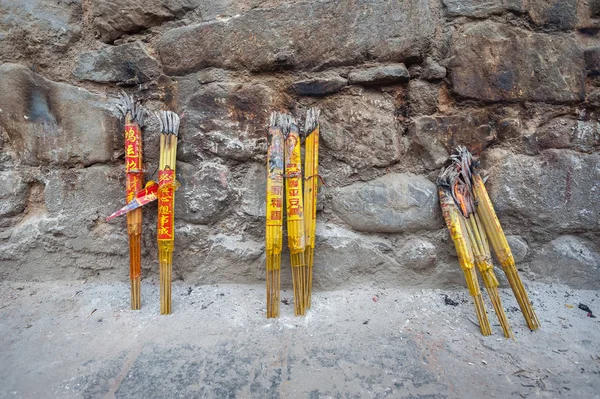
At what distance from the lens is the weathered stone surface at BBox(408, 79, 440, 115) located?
1.31m

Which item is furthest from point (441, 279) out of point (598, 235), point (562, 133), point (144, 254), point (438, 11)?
point (144, 254)

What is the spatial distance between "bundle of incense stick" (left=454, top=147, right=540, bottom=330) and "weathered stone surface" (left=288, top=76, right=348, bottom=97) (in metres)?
0.54

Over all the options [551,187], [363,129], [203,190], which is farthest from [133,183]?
[551,187]

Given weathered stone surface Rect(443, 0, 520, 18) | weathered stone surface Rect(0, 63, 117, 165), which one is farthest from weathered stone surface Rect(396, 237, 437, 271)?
weathered stone surface Rect(0, 63, 117, 165)

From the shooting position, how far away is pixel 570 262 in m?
1.32

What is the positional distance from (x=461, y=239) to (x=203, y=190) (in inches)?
40.7

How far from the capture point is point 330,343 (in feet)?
3.62

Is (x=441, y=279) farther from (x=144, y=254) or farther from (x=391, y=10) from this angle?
(x=144, y=254)

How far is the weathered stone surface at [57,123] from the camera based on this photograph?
1.39 metres

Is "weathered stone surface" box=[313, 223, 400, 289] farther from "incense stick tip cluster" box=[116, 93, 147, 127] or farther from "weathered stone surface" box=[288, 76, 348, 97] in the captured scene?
"incense stick tip cluster" box=[116, 93, 147, 127]

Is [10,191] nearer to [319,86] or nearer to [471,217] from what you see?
[319,86]

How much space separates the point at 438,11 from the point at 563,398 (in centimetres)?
136

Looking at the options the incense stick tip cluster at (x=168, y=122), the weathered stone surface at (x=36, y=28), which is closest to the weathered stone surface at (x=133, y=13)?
the weathered stone surface at (x=36, y=28)

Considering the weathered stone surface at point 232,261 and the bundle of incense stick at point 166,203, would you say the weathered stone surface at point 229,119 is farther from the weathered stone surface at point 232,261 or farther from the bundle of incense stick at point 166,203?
the weathered stone surface at point 232,261
